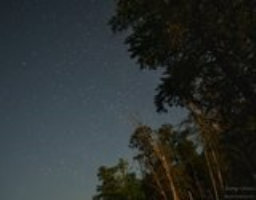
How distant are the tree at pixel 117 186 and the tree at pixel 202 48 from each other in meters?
58.6

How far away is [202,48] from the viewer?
20.2 metres

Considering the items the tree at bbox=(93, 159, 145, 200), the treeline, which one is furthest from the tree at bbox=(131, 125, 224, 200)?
the treeline

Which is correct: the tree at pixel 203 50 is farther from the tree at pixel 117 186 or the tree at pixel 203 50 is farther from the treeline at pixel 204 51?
the tree at pixel 117 186

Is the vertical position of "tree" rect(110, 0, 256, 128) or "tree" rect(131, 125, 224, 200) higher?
"tree" rect(131, 125, 224, 200)

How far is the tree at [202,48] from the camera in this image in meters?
19.7

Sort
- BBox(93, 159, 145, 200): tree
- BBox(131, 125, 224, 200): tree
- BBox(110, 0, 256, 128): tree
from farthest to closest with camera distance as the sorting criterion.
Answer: BBox(93, 159, 145, 200): tree
BBox(131, 125, 224, 200): tree
BBox(110, 0, 256, 128): tree

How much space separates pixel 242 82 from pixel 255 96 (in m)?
0.74

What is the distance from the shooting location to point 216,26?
1977 cm

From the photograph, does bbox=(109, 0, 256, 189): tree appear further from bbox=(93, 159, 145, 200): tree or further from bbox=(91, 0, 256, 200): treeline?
bbox=(93, 159, 145, 200): tree

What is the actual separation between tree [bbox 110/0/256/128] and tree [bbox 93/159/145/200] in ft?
192

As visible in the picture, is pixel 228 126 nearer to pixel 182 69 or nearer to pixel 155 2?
pixel 182 69

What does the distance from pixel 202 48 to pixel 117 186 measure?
6220 cm

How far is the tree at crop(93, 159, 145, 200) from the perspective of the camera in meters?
79.8

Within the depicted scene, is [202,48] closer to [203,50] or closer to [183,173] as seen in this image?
[203,50]
